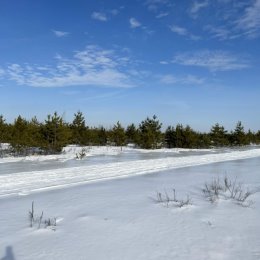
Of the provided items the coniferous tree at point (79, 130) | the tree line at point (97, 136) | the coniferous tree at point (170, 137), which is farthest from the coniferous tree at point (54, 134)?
the coniferous tree at point (170, 137)

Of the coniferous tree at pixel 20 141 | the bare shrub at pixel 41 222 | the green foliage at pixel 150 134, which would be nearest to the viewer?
the bare shrub at pixel 41 222

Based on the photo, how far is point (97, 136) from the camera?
41.5 metres

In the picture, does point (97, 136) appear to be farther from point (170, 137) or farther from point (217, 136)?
point (217, 136)

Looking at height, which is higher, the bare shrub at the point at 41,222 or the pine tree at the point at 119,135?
the pine tree at the point at 119,135

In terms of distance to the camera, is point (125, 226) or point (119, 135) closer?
point (125, 226)

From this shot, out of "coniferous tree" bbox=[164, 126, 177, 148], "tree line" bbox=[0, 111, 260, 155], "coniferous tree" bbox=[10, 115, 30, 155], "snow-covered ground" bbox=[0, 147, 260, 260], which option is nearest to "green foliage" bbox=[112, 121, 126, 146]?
"tree line" bbox=[0, 111, 260, 155]

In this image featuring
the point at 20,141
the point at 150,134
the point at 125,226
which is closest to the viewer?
the point at 125,226

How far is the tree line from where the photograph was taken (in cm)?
2530

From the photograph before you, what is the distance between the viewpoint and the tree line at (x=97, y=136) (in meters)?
25.3

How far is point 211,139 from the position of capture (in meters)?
47.8

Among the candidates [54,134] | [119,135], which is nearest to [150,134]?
[119,135]

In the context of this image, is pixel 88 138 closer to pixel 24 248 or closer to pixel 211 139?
pixel 211 139

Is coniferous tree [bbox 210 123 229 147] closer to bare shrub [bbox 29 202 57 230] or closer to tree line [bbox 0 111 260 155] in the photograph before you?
tree line [bbox 0 111 260 155]

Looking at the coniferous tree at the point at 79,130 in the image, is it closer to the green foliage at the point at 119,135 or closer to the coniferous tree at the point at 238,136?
the green foliage at the point at 119,135
